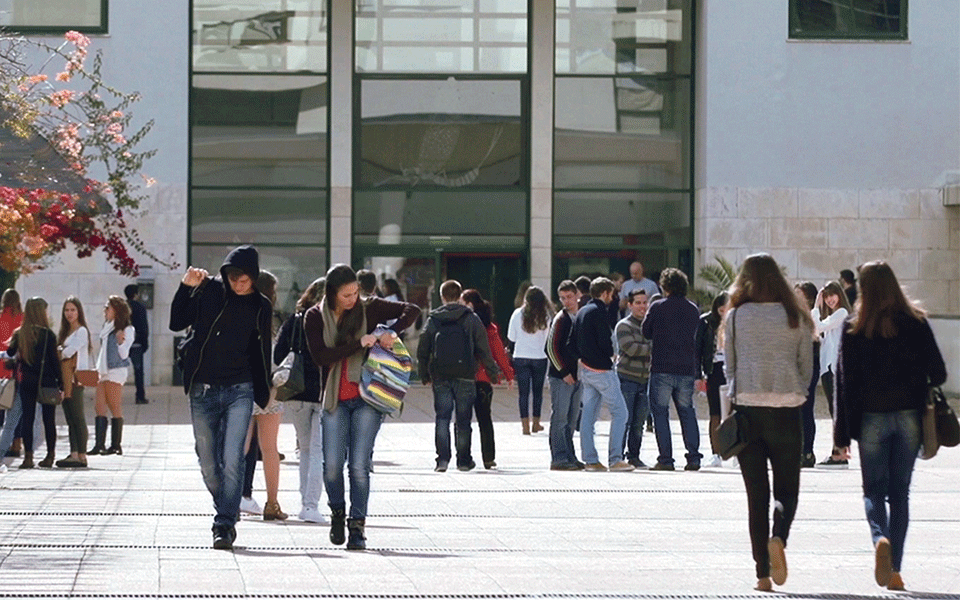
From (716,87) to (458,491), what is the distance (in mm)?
15555

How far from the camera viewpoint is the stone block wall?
28.7 meters

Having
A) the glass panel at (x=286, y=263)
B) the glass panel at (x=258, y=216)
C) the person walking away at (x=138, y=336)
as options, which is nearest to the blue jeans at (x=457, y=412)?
the person walking away at (x=138, y=336)

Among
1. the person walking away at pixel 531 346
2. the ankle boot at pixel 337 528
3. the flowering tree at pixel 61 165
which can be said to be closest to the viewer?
the ankle boot at pixel 337 528

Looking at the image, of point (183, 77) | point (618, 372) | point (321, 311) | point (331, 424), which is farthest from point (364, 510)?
point (183, 77)

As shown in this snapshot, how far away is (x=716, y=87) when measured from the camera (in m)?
28.7

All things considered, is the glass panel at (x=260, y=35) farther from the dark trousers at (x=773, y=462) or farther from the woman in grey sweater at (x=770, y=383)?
the dark trousers at (x=773, y=462)

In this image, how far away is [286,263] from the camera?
28812 mm

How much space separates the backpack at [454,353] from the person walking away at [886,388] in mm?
7202

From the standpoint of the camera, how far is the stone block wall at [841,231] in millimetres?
28734

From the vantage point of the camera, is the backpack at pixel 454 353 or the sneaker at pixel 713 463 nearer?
the backpack at pixel 454 353

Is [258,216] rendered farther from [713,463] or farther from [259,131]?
[713,463]

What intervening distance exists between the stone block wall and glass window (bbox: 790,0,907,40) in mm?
2470

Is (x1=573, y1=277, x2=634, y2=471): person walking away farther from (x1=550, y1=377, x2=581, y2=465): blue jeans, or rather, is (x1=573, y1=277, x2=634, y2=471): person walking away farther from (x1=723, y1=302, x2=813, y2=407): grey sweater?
(x1=723, y1=302, x2=813, y2=407): grey sweater

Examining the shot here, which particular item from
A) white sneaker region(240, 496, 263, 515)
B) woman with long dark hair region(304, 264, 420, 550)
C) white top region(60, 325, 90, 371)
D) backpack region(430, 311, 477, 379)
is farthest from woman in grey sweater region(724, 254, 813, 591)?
white top region(60, 325, 90, 371)
